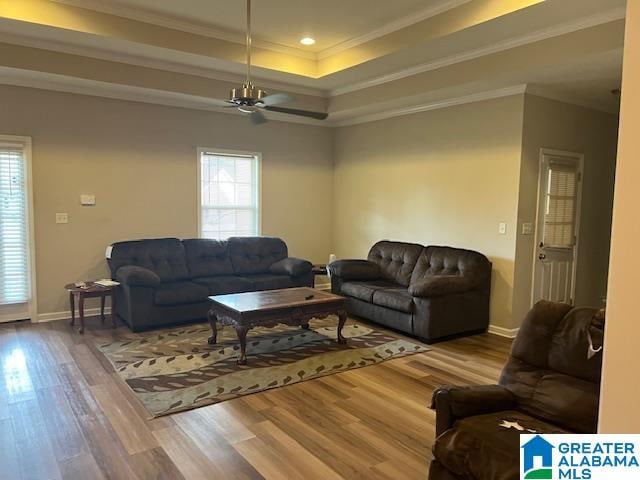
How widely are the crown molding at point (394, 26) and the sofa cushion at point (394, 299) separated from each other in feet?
9.21

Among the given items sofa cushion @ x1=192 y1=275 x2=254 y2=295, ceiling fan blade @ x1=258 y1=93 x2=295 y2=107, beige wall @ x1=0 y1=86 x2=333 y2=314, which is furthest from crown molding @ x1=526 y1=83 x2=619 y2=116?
sofa cushion @ x1=192 y1=275 x2=254 y2=295

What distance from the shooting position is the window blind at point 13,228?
5.14 metres

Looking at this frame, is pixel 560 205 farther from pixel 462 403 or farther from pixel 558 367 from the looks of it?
pixel 462 403

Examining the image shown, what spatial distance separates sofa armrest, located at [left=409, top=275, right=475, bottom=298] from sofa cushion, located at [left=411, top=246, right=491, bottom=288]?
0.08m

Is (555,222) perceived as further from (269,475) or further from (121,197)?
(121,197)

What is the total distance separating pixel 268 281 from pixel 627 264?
16.3 feet

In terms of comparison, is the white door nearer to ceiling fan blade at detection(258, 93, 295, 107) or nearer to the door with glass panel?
ceiling fan blade at detection(258, 93, 295, 107)

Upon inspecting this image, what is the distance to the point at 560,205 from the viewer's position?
562cm

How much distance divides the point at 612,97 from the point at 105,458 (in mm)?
6167

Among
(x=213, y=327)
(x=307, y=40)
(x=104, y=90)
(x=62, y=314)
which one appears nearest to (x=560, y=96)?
(x=307, y=40)

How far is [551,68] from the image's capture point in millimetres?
4246

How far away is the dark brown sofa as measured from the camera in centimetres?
489

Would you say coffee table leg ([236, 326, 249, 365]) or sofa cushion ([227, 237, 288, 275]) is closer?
coffee table leg ([236, 326, 249, 365])

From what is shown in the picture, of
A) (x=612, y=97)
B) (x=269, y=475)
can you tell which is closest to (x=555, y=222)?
(x=612, y=97)
